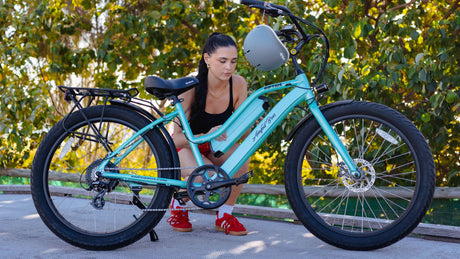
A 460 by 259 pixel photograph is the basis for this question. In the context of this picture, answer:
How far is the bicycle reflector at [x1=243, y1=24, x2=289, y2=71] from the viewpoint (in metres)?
2.37

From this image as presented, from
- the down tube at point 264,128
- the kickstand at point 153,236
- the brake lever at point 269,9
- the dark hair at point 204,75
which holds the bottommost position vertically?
the kickstand at point 153,236

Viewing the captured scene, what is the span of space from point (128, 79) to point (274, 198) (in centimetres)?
200

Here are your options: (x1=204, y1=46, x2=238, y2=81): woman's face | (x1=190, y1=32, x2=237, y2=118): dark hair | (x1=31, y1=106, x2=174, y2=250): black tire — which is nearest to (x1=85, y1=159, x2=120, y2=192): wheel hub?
(x1=31, y1=106, x2=174, y2=250): black tire

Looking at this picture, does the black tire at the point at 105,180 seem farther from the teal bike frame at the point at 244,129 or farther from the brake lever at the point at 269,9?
the brake lever at the point at 269,9

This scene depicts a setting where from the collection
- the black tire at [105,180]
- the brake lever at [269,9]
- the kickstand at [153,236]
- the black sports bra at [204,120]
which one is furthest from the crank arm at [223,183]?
the brake lever at [269,9]

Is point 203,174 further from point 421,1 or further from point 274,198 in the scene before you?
point 421,1

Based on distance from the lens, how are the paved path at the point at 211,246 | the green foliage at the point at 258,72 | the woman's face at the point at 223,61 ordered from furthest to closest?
the green foliage at the point at 258,72, the woman's face at the point at 223,61, the paved path at the point at 211,246

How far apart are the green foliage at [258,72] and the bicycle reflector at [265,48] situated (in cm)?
122

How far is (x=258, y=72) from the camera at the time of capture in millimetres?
3949

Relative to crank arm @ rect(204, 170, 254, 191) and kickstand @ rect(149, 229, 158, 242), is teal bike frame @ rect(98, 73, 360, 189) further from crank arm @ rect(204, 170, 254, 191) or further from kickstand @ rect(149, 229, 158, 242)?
kickstand @ rect(149, 229, 158, 242)

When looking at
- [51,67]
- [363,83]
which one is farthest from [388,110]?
A: [51,67]

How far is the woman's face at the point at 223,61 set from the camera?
2.62 metres

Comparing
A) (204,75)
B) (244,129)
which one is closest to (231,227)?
(244,129)

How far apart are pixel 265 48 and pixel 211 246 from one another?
0.94 metres
